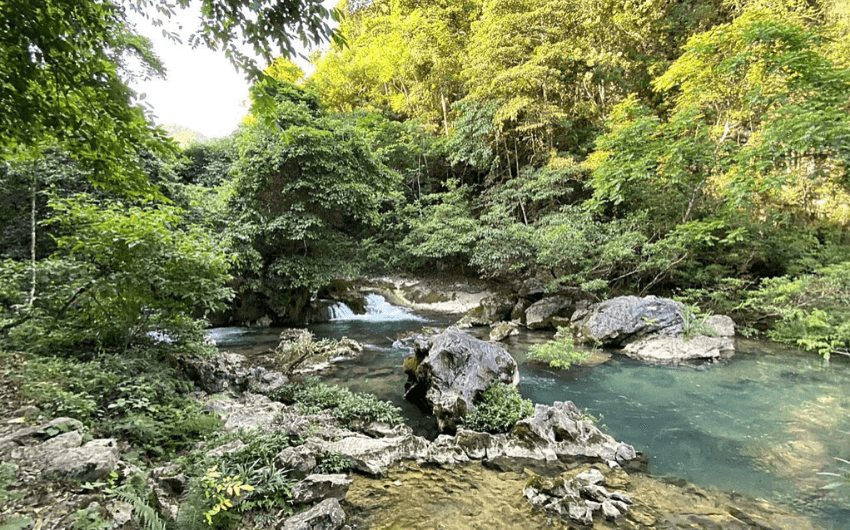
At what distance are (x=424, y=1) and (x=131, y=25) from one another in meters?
21.5

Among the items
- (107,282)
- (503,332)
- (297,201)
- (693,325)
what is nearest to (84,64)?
(107,282)

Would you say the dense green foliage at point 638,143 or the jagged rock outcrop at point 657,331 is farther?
the dense green foliage at point 638,143

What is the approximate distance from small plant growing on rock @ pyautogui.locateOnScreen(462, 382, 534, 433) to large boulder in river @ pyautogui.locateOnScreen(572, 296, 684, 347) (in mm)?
4984

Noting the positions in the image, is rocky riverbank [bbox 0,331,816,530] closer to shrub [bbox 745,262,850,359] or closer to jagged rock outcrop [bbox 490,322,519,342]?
jagged rock outcrop [bbox 490,322,519,342]

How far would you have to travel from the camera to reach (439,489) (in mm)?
3875

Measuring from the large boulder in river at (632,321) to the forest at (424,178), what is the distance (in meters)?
1.22

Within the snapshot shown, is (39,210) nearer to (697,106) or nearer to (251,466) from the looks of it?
(251,466)

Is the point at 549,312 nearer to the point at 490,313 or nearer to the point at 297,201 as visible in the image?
the point at 490,313

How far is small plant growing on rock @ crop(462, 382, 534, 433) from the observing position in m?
5.22

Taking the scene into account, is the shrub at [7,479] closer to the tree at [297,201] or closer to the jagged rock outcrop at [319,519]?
the jagged rock outcrop at [319,519]

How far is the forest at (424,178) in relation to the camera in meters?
3.14

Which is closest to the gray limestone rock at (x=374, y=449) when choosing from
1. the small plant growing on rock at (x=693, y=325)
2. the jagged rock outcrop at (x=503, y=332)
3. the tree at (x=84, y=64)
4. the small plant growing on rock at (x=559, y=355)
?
the tree at (x=84, y=64)

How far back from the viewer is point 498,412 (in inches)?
210

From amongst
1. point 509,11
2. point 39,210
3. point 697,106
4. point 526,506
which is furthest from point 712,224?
point 39,210
